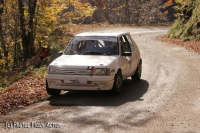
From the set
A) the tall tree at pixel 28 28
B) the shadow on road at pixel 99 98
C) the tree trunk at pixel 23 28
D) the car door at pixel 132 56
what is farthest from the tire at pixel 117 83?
the tree trunk at pixel 23 28

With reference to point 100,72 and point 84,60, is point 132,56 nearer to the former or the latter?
point 84,60

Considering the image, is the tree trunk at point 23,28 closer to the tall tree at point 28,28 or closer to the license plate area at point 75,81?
the tall tree at point 28,28

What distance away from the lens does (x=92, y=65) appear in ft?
31.1

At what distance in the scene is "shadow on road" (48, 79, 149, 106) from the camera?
9241mm

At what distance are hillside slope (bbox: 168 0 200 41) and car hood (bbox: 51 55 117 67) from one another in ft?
52.9

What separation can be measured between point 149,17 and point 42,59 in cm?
3177

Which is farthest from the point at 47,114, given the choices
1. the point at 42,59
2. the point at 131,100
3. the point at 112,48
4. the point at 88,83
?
the point at 42,59

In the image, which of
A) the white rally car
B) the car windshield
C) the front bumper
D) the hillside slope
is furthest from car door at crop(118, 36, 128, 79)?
the hillside slope

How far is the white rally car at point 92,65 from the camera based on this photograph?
372 inches

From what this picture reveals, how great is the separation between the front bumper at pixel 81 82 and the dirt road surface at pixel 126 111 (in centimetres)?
36

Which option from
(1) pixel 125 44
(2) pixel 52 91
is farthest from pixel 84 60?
(1) pixel 125 44

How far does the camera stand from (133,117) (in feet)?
25.3

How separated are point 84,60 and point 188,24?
1911 centimetres

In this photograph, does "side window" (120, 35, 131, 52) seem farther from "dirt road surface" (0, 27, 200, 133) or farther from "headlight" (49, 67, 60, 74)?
"headlight" (49, 67, 60, 74)
